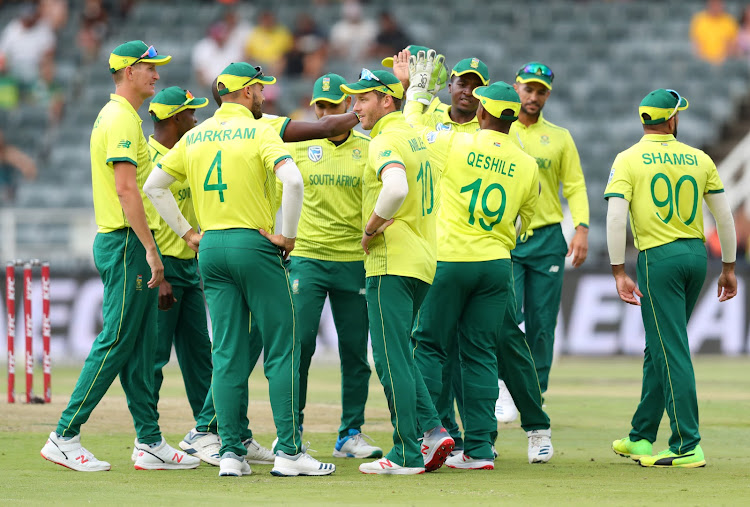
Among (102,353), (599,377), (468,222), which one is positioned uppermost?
(468,222)

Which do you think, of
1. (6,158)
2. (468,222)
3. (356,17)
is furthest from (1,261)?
(468,222)

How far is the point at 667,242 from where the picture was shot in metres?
8.61

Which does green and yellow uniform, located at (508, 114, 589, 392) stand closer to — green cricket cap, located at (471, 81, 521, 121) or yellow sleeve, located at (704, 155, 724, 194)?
yellow sleeve, located at (704, 155, 724, 194)

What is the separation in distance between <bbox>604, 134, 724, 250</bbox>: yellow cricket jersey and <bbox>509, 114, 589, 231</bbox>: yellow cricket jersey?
2343 millimetres

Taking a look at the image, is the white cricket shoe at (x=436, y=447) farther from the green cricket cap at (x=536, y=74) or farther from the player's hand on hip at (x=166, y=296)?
the green cricket cap at (x=536, y=74)

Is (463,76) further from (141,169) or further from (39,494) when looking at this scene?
(39,494)

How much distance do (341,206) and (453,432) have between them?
1768 millimetres

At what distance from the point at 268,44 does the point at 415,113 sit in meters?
15.5

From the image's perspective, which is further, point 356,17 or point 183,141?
point 356,17

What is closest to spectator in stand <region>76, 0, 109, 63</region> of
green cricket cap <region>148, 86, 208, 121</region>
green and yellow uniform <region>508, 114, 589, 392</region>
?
green and yellow uniform <region>508, 114, 589, 392</region>

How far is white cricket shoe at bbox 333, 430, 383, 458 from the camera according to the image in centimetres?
907

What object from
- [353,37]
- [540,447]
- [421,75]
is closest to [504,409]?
[540,447]

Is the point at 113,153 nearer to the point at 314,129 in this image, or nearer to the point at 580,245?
the point at 314,129

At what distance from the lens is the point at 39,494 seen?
23.7 feet
